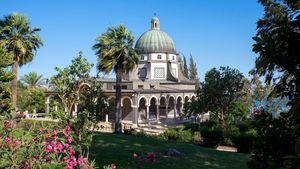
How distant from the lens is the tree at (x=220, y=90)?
1108 inches

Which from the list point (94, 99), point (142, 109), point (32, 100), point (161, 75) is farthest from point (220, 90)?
point (32, 100)

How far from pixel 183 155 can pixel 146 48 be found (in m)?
41.9

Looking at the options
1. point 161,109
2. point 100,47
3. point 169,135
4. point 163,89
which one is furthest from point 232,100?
point 161,109

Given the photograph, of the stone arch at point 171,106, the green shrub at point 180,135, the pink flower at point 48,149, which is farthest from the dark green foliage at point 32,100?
the pink flower at point 48,149

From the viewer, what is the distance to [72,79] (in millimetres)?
15594

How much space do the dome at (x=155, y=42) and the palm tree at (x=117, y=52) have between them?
97.3 ft

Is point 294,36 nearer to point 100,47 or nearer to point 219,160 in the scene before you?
point 219,160

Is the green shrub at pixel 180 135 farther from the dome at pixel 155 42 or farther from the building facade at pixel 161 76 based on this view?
the dome at pixel 155 42

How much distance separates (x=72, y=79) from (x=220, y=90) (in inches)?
649

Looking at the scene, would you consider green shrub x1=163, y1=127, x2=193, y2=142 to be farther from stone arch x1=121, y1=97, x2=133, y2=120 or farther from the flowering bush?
stone arch x1=121, y1=97, x2=133, y2=120

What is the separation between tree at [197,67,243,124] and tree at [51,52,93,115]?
1536cm

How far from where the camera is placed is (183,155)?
1326 cm

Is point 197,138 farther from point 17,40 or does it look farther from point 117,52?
point 17,40

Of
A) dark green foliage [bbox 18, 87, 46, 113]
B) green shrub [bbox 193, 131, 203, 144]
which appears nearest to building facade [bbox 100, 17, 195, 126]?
dark green foliage [bbox 18, 87, 46, 113]
